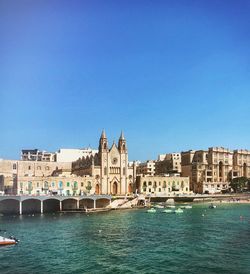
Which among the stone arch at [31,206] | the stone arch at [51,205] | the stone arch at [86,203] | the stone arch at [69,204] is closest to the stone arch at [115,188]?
the stone arch at [86,203]

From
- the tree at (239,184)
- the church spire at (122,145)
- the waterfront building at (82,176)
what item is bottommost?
the tree at (239,184)

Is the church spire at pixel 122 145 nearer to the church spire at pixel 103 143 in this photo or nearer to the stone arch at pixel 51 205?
Result: the church spire at pixel 103 143

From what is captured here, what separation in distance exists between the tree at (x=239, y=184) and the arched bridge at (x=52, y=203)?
7854 centimetres

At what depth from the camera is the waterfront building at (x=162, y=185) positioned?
16812 cm

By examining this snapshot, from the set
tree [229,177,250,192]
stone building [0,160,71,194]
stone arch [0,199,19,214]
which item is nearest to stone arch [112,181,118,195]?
stone building [0,160,71,194]

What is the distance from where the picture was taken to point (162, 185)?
173 metres

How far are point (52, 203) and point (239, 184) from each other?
93.5 meters

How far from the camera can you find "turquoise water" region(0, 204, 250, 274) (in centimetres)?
4341

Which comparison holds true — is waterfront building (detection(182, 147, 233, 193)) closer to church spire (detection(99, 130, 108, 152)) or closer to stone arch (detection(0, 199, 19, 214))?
church spire (detection(99, 130, 108, 152))

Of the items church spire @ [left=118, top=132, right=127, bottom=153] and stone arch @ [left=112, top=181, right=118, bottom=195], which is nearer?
stone arch @ [left=112, top=181, right=118, bottom=195]

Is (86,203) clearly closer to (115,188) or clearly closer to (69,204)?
(69,204)

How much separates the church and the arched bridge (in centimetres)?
2309

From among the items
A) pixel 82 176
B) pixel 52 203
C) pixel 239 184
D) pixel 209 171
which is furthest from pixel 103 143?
pixel 239 184

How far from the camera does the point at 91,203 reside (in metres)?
128
